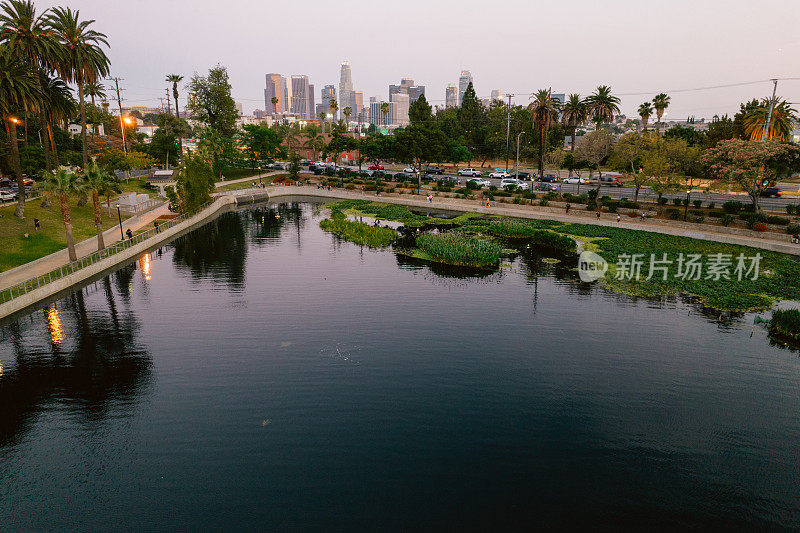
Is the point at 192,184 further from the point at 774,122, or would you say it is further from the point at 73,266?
the point at 774,122

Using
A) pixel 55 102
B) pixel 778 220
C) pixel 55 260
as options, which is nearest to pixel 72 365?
pixel 55 260

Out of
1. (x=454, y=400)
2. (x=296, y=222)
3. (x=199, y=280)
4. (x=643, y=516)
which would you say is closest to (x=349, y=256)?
(x=199, y=280)

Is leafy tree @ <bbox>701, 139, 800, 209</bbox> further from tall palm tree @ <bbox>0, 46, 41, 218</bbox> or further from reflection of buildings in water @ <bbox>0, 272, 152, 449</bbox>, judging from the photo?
tall palm tree @ <bbox>0, 46, 41, 218</bbox>

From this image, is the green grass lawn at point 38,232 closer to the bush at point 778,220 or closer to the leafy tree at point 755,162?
the leafy tree at point 755,162

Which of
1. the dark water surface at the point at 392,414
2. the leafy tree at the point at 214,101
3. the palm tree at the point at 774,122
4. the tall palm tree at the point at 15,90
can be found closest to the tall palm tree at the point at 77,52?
the tall palm tree at the point at 15,90

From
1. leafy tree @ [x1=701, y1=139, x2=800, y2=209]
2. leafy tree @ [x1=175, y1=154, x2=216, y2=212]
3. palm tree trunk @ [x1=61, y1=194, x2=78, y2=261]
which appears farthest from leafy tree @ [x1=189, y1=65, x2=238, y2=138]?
leafy tree @ [x1=701, y1=139, x2=800, y2=209]
